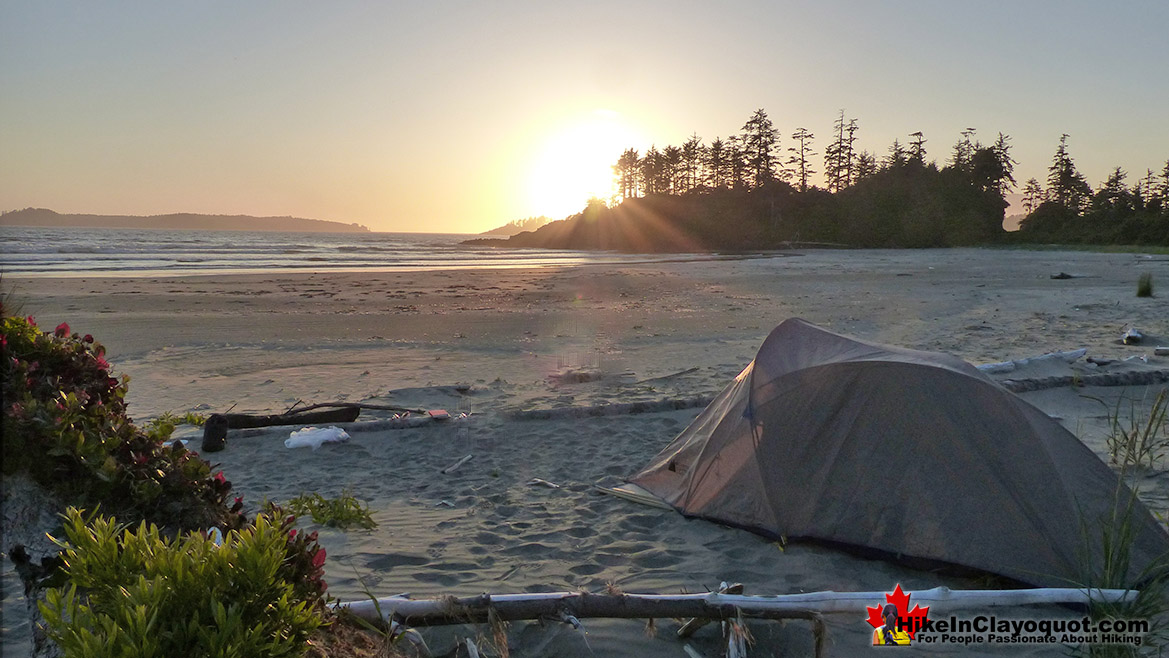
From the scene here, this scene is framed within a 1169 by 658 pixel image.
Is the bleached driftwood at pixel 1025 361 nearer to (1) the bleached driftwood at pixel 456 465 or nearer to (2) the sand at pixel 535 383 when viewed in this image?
(2) the sand at pixel 535 383

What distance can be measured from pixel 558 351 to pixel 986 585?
919 centimetres

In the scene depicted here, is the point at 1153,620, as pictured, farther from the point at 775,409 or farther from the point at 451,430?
the point at 451,430

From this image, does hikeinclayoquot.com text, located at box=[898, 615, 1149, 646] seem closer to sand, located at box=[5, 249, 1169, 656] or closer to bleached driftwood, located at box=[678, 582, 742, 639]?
sand, located at box=[5, 249, 1169, 656]

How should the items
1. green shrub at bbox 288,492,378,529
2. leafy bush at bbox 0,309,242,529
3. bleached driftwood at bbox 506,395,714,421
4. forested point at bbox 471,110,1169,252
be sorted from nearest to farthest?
leafy bush at bbox 0,309,242,529, green shrub at bbox 288,492,378,529, bleached driftwood at bbox 506,395,714,421, forested point at bbox 471,110,1169,252

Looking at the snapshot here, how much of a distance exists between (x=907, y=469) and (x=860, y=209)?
70.9 metres

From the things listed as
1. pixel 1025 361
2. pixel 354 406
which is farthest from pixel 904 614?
pixel 1025 361

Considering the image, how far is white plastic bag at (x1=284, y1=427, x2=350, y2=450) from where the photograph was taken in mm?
7012

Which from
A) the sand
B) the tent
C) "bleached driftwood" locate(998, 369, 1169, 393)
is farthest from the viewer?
"bleached driftwood" locate(998, 369, 1169, 393)

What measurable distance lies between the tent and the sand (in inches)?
9.4

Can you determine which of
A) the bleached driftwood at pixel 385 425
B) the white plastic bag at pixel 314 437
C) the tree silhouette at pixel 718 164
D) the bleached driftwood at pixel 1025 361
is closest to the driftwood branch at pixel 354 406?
the bleached driftwood at pixel 385 425

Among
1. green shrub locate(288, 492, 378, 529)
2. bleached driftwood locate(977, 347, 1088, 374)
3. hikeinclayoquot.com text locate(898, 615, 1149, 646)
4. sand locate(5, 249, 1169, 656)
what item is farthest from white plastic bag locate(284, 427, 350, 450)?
bleached driftwood locate(977, 347, 1088, 374)

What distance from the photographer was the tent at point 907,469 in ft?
13.7

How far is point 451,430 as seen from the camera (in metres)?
7.62

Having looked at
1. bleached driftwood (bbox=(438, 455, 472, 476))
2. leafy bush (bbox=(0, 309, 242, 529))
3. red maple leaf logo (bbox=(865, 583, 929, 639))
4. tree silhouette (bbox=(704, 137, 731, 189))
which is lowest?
bleached driftwood (bbox=(438, 455, 472, 476))
